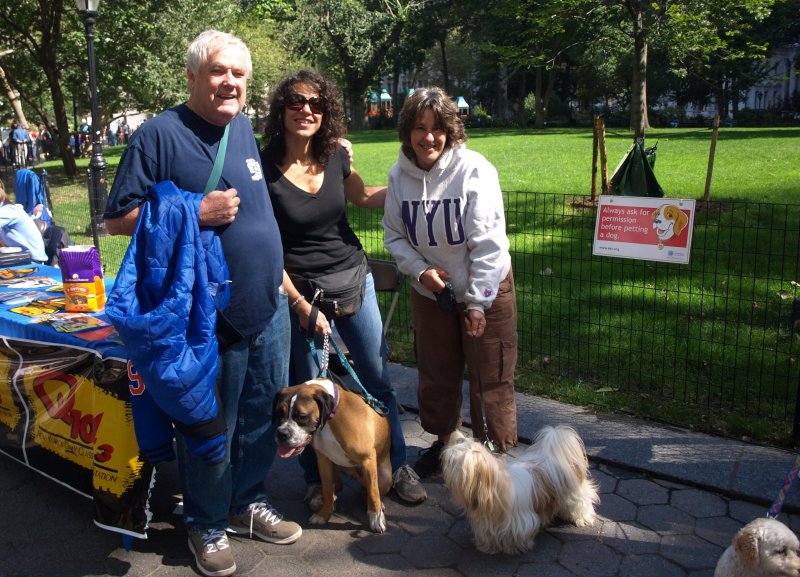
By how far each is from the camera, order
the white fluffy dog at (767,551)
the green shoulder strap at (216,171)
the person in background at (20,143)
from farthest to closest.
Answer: the person in background at (20,143) → the green shoulder strap at (216,171) → the white fluffy dog at (767,551)

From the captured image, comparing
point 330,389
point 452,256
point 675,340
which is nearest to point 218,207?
point 330,389

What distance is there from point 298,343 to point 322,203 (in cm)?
72

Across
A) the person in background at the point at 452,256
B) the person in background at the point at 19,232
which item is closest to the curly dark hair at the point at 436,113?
the person in background at the point at 452,256

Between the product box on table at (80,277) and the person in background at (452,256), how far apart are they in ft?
5.85

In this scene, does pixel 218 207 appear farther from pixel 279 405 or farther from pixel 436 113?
pixel 436 113

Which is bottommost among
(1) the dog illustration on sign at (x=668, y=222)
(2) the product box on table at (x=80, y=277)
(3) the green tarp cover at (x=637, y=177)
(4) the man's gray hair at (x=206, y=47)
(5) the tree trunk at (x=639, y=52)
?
(2) the product box on table at (x=80, y=277)

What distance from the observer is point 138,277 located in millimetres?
2609

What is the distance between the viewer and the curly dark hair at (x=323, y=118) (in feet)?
10.3

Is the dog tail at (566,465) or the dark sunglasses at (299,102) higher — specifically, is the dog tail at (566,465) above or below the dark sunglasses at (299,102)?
below

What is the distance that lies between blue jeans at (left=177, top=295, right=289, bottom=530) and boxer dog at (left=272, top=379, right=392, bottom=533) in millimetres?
157

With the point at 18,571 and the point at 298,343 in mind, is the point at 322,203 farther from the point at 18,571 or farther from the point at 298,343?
the point at 18,571

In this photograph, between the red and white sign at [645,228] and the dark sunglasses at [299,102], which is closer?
the dark sunglasses at [299,102]

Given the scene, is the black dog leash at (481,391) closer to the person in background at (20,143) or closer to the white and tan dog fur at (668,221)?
the white and tan dog fur at (668,221)

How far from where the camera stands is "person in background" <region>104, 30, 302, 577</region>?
8.67 ft
